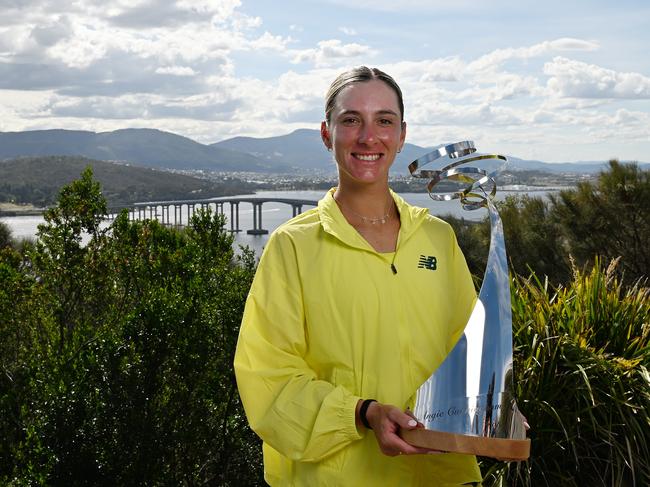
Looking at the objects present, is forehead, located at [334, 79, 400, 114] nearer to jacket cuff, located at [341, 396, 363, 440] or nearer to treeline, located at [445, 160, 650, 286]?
jacket cuff, located at [341, 396, 363, 440]

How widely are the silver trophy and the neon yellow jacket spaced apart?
6.0 inches

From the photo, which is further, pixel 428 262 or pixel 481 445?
pixel 428 262

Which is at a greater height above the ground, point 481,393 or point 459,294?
point 459,294

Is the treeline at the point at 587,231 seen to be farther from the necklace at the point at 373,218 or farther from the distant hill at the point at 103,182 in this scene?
the distant hill at the point at 103,182

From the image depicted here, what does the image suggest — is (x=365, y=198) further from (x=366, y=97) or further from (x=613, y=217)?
(x=613, y=217)

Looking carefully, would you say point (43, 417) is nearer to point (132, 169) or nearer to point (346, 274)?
point (346, 274)

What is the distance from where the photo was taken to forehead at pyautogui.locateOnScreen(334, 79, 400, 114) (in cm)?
188

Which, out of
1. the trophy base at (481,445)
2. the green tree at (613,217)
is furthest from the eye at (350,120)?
the green tree at (613,217)

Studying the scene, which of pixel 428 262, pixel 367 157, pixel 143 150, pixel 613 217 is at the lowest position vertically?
pixel 613 217

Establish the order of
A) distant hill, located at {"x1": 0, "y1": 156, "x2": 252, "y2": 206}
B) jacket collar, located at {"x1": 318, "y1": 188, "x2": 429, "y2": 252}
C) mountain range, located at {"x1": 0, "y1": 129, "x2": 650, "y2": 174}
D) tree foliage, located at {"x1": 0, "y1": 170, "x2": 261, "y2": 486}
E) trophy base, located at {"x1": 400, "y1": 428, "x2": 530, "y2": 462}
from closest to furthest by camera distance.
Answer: trophy base, located at {"x1": 400, "y1": 428, "x2": 530, "y2": 462}
jacket collar, located at {"x1": 318, "y1": 188, "x2": 429, "y2": 252}
tree foliage, located at {"x1": 0, "y1": 170, "x2": 261, "y2": 486}
distant hill, located at {"x1": 0, "y1": 156, "x2": 252, "y2": 206}
mountain range, located at {"x1": 0, "y1": 129, "x2": 650, "y2": 174}

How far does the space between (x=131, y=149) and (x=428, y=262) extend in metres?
189

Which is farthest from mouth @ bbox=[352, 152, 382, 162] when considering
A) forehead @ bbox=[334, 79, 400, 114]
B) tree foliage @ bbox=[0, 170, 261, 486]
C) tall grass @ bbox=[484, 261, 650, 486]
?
tree foliage @ bbox=[0, 170, 261, 486]

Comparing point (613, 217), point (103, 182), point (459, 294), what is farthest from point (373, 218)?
point (103, 182)

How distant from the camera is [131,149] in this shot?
18412 cm
